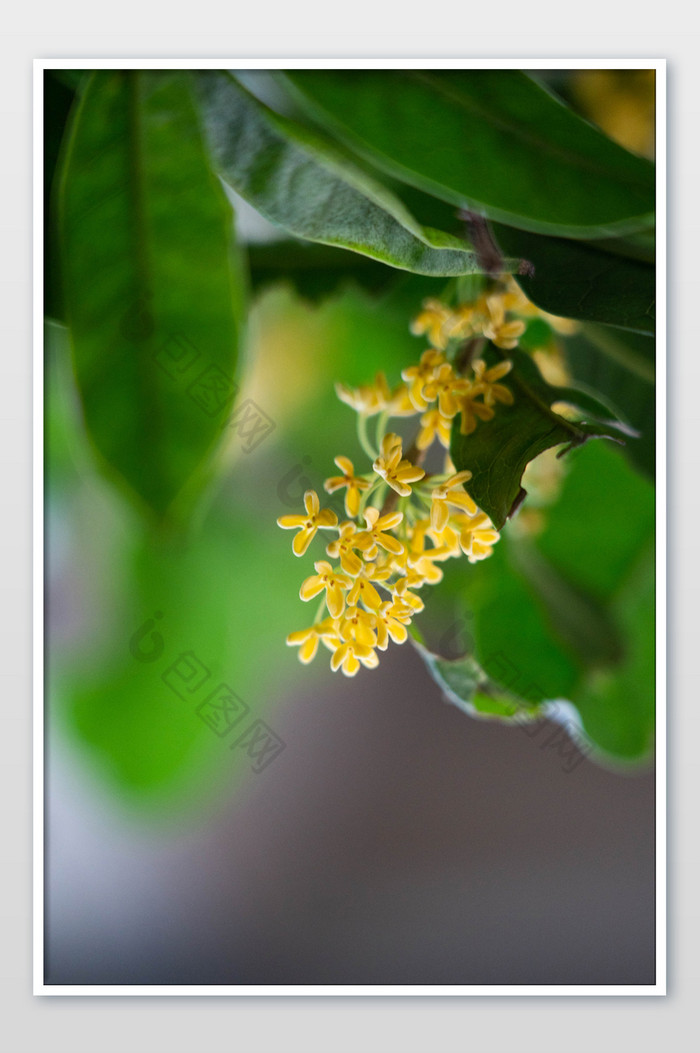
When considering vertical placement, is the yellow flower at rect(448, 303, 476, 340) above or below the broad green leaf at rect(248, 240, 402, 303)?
below

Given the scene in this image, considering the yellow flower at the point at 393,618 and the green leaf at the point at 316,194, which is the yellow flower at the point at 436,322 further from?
the yellow flower at the point at 393,618

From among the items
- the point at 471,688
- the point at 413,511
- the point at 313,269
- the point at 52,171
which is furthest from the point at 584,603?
the point at 52,171

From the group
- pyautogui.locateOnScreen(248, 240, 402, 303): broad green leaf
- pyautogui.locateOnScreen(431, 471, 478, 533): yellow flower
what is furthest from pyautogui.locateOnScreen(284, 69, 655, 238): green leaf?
pyautogui.locateOnScreen(431, 471, 478, 533): yellow flower

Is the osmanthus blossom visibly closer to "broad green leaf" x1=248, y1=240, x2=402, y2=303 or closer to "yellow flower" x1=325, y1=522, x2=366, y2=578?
"yellow flower" x1=325, y1=522, x2=366, y2=578

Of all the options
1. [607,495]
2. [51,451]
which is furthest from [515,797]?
[51,451]

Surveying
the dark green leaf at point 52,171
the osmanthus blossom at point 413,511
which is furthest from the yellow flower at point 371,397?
the dark green leaf at point 52,171

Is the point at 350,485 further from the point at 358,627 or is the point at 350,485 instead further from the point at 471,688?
the point at 471,688

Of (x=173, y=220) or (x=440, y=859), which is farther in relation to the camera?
(x=440, y=859)

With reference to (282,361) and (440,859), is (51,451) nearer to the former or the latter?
(282,361)
